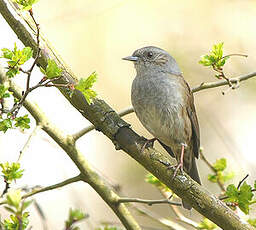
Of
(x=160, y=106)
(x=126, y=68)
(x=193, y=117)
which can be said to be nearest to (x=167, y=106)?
(x=160, y=106)

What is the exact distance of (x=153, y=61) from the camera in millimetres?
5828

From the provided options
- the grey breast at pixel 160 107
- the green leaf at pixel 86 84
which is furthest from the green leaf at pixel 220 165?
the green leaf at pixel 86 84

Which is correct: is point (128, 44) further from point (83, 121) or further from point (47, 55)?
point (47, 55)

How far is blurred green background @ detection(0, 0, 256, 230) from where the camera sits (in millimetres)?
8398

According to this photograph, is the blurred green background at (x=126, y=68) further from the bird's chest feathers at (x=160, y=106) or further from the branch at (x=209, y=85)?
the branch at (x=209, y=85)

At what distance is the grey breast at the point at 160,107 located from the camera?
511 centimetres

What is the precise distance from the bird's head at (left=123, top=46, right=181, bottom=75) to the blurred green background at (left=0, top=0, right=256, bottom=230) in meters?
2.50

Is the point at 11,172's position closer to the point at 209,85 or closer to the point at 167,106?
the point at 209,85

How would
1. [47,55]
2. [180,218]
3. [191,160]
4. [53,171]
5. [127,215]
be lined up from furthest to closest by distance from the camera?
[53,171] → [191,160] → [180,218] → [127,215] → [47,55]

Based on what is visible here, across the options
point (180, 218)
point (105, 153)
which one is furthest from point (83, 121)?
point (180, 218)

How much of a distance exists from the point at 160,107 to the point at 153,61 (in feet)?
2.92

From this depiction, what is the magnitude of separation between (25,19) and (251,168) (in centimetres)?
433

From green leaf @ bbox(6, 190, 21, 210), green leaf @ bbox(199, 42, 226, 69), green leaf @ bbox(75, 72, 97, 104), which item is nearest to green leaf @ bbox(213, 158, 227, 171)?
green leaf @ bbox(199, 42, 226, 69)

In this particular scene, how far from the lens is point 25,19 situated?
397 centimetres
